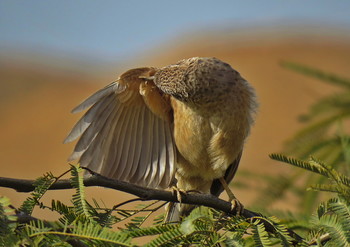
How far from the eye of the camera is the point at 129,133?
15.4 feet

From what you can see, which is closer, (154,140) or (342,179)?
(342,179)

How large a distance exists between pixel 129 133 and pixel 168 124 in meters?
0.31

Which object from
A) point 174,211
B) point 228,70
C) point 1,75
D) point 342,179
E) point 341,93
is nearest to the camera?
point 342,179

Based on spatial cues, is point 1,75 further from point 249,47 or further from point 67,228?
point 67,228

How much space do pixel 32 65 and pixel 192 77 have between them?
32.3m

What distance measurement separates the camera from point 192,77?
4410 mm

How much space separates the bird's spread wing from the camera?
14.4 ft

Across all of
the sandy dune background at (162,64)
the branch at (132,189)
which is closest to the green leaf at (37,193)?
the branch at (132,189)

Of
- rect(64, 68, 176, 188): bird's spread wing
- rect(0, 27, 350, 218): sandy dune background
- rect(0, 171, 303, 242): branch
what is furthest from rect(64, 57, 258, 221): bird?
rect(0, 27, 350, 218): sandy dune background

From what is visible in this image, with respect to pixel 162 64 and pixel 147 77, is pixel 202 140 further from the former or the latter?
pixel 162 64

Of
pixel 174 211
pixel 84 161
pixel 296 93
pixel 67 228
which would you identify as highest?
pixel 67 228

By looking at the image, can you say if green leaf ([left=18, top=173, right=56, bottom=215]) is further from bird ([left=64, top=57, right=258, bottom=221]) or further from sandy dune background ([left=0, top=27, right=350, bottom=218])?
sandy dune background ([left=0, top=27, right=350, bottom=218])

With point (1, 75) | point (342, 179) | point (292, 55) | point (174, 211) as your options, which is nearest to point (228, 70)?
point (174, 211)

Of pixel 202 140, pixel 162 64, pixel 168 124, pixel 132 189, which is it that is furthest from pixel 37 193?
pixel 162 64
